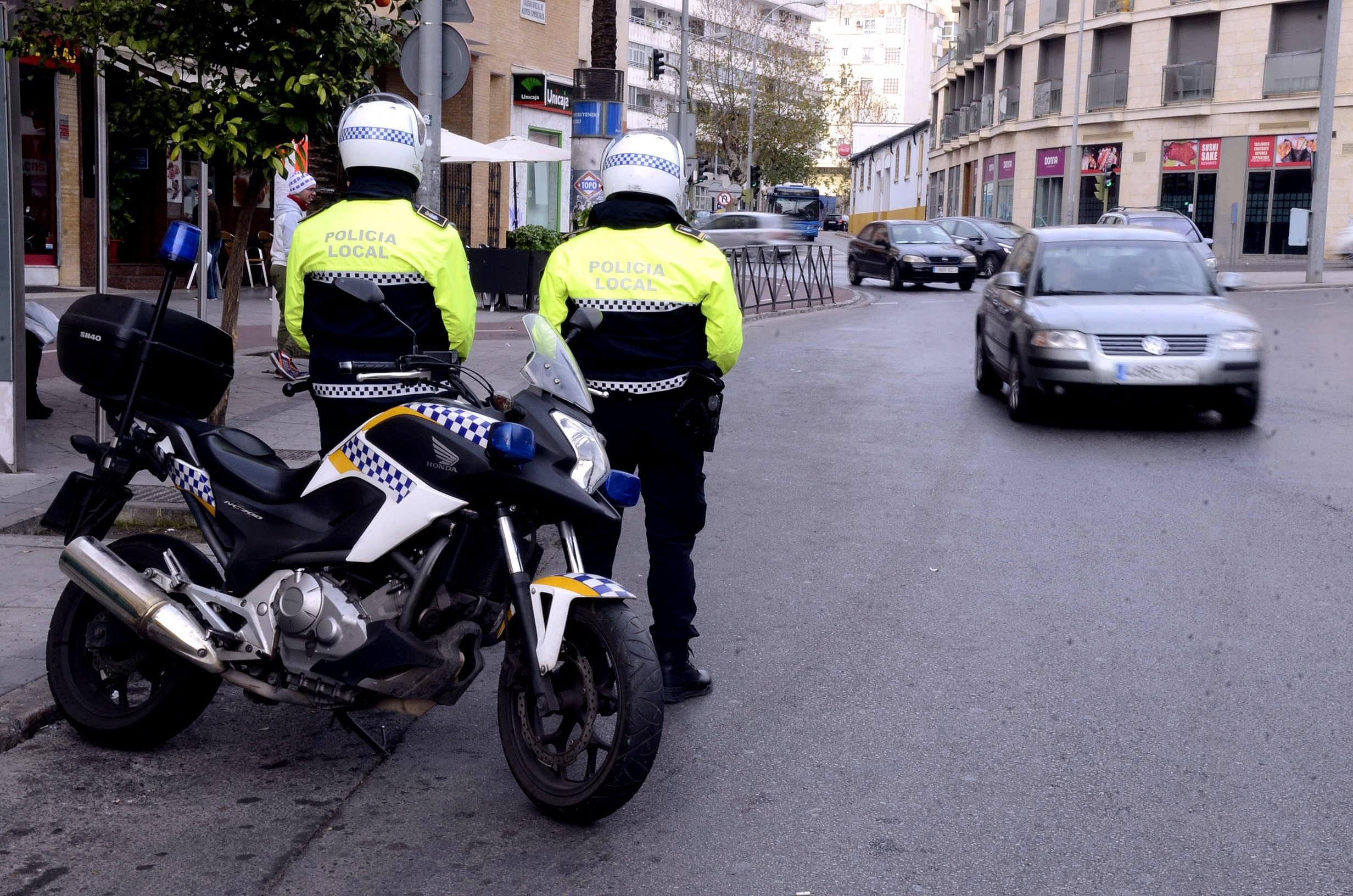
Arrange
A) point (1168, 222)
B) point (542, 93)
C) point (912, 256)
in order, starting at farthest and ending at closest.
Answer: point (912, 256) < point (1168, 222) < point (542, 93)

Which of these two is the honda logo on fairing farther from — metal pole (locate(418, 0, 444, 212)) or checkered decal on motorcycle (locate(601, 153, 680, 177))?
metal pole (locate(418, 0, 444, 212))

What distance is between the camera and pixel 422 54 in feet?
30.8

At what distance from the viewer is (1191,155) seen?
46688 mm

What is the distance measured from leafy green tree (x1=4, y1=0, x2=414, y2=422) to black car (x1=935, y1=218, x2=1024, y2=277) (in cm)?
2687

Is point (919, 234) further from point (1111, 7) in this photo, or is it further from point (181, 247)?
point (181, 247)

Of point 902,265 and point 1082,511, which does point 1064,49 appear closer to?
point 902,265

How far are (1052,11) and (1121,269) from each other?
147 ft

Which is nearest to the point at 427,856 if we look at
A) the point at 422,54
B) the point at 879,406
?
the point at 422,54

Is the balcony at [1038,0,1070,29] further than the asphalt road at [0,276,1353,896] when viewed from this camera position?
Yes

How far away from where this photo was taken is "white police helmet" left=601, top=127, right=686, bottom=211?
5.02 m

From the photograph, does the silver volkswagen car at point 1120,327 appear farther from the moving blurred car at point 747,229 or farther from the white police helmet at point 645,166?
the moving blurred car at point 747,229

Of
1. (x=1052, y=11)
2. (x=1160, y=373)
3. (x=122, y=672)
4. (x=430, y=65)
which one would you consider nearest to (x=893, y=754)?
(x=122, y=672)

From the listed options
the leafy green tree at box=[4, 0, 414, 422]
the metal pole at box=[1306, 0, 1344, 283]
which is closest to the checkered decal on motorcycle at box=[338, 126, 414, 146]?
the leafy green tree at box=[4, 0, 414, 422]

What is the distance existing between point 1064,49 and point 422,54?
47.3m
